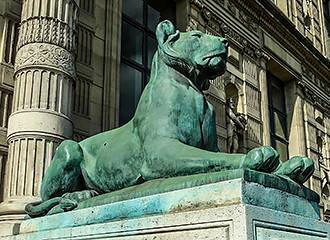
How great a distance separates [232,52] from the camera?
56.5 ft

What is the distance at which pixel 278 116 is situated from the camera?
2062 cm

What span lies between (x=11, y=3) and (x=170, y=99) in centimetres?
688

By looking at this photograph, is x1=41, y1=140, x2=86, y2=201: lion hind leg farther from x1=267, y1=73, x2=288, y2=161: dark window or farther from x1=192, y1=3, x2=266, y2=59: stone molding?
x1=267, y1=73, x2=288, y2=161: dark window

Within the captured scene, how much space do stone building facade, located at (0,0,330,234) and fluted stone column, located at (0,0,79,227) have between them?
0.02 meters

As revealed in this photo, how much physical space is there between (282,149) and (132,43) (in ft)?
30.2

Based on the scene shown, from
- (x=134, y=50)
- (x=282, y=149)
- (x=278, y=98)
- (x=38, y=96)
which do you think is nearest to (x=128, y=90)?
(x=134, y=50)

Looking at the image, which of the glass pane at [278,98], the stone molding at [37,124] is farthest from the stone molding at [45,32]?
the glass pane at [278,98]

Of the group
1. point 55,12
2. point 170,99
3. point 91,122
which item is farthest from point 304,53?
point 170,99

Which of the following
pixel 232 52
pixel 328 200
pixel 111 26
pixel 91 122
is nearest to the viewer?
pixel 91 122

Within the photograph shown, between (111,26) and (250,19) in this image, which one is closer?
(111,26)

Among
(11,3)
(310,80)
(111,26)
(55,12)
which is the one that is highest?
(310,80)

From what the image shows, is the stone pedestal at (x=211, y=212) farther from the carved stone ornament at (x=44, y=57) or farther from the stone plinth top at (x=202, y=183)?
the carved stone ornament at (x=44, y=57)

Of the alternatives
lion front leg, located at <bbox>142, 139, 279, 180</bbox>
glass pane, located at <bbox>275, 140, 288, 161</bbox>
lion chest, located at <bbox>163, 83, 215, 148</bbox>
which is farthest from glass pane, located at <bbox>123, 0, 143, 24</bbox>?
lion front leg, located at <bbox>142, 139, 279, 180</bbox>

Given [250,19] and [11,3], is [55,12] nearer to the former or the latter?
[11,3]
